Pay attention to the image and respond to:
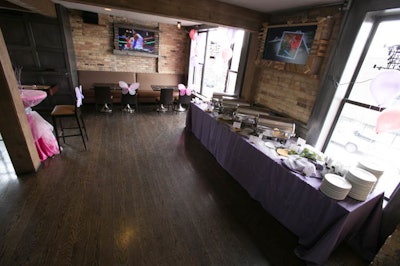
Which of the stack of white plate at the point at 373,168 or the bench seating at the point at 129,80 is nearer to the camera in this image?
the stack of white plate at the point at 373,168

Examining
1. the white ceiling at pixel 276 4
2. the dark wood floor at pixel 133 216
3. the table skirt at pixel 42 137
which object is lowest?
the dark wood floor at pixel 133 216

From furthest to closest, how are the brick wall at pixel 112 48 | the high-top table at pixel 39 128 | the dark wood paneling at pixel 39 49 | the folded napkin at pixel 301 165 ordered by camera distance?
1. the brick wall at pixel 112 48
2. the dark wood paneling at pixel 39 49
3. the high-top table at pixel 39 128
4. the folded napkin at pixel 301 165

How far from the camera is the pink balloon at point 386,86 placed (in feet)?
5.11

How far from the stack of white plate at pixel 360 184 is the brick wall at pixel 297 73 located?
1206 mm

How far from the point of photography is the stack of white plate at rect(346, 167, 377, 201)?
66.7 inches

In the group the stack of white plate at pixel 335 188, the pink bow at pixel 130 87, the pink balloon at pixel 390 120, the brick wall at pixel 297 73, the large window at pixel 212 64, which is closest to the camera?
the pink balloon at pixel 390 120

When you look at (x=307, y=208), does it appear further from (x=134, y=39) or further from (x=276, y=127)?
(x=134, y=39)

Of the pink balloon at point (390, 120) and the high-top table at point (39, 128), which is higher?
the pink balloon at point (390, 120)

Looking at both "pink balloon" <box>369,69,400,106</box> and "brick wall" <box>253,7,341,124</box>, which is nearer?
"pink balloon" <box>369,69,400,106</box>

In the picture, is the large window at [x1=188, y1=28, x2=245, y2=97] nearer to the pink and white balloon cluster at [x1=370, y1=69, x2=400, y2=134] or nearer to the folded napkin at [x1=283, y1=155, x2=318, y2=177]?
the folded napkin at [x1=283, y1=155, x2=318, y2=177]

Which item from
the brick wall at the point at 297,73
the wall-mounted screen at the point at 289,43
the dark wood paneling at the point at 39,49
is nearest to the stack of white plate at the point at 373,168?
the brick wall at the point at 297,73

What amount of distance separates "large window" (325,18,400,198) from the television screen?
560 centimetres

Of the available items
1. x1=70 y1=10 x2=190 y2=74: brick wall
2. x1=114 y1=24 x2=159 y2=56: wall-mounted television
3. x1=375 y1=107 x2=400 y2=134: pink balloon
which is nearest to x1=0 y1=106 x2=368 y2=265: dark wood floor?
x1=375 y1=107 x2=400 y2=134: pink balloon

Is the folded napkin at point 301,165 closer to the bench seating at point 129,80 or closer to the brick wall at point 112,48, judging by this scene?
the bench seating at point 129,80
